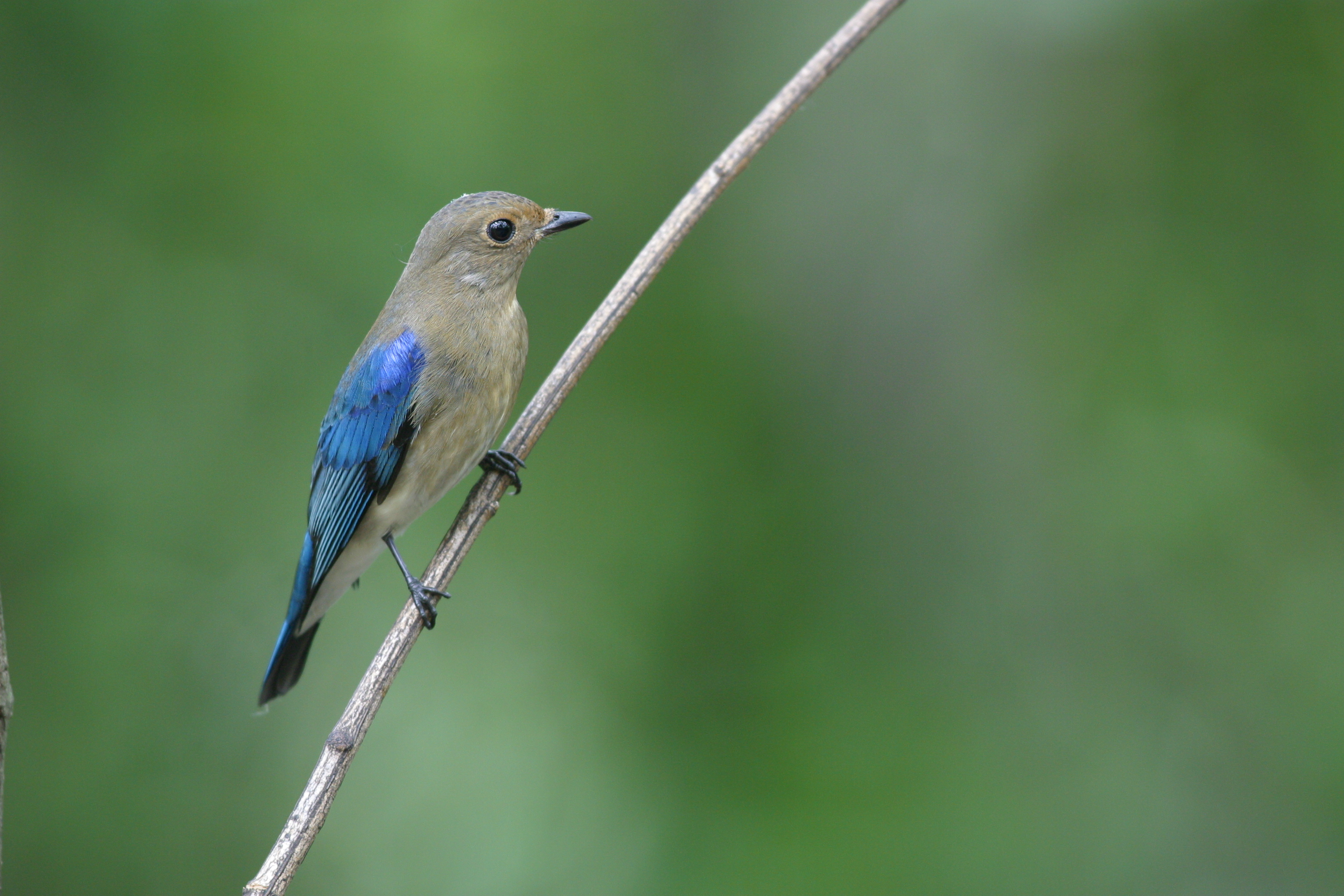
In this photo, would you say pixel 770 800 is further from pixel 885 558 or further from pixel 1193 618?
pixel 1193 618

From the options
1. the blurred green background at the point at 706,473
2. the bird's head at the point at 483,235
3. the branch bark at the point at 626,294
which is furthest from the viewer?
the blurred green background at the point at 706,473

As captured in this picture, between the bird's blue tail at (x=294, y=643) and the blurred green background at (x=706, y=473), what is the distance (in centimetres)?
67

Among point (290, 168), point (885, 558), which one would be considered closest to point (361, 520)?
point (290, 168)

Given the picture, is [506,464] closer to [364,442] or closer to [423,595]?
[364,442]

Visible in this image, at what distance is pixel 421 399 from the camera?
3.79 meters

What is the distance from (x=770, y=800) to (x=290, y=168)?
3.49 metres

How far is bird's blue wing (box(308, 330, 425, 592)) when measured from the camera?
12.5 feet

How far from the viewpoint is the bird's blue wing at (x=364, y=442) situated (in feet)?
12.5

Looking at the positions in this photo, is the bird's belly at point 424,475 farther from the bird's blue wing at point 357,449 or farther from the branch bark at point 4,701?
the branch bark at point 4,701

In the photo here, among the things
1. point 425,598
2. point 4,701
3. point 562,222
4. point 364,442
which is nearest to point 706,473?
point 562,222

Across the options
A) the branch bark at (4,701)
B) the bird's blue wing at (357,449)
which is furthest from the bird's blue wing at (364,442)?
the branch bark at (4,701)

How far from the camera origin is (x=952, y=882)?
14.9ft

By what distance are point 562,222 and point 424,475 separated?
3.35 feet

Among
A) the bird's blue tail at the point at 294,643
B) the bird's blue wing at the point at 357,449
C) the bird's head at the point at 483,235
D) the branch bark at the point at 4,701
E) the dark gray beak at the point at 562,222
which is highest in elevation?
the dark gray beak at the point at 562,222
